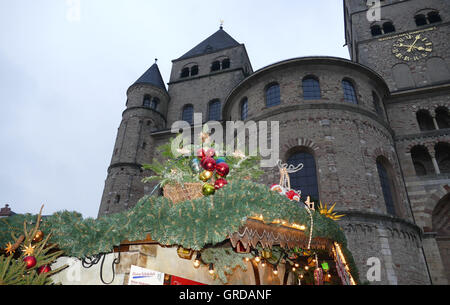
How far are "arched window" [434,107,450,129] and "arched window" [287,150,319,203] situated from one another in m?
8.95

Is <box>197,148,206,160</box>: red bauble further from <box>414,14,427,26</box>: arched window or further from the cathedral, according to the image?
<box>414,14,427,26</box>: arched window

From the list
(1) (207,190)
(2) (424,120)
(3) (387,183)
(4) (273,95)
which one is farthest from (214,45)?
(1) (207,190)

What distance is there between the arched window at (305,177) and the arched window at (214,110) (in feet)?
35.5

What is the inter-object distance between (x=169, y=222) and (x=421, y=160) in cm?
1639

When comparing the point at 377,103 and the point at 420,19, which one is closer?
the point at 377,103

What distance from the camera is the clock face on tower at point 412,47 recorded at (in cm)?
1916

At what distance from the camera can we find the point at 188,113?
79.0 ft

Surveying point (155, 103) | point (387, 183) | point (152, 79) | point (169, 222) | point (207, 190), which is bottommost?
point (169, 222)

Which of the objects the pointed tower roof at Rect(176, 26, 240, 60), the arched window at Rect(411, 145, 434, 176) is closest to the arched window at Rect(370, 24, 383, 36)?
the pointed tower roof at Rect(176, 26, 240, 60)

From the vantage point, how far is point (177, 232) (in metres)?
3.09

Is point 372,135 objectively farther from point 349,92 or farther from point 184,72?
point 184,72

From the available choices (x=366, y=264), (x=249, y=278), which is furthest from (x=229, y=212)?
(x=366, y=264)

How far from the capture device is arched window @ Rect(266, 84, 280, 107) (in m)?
14.4
